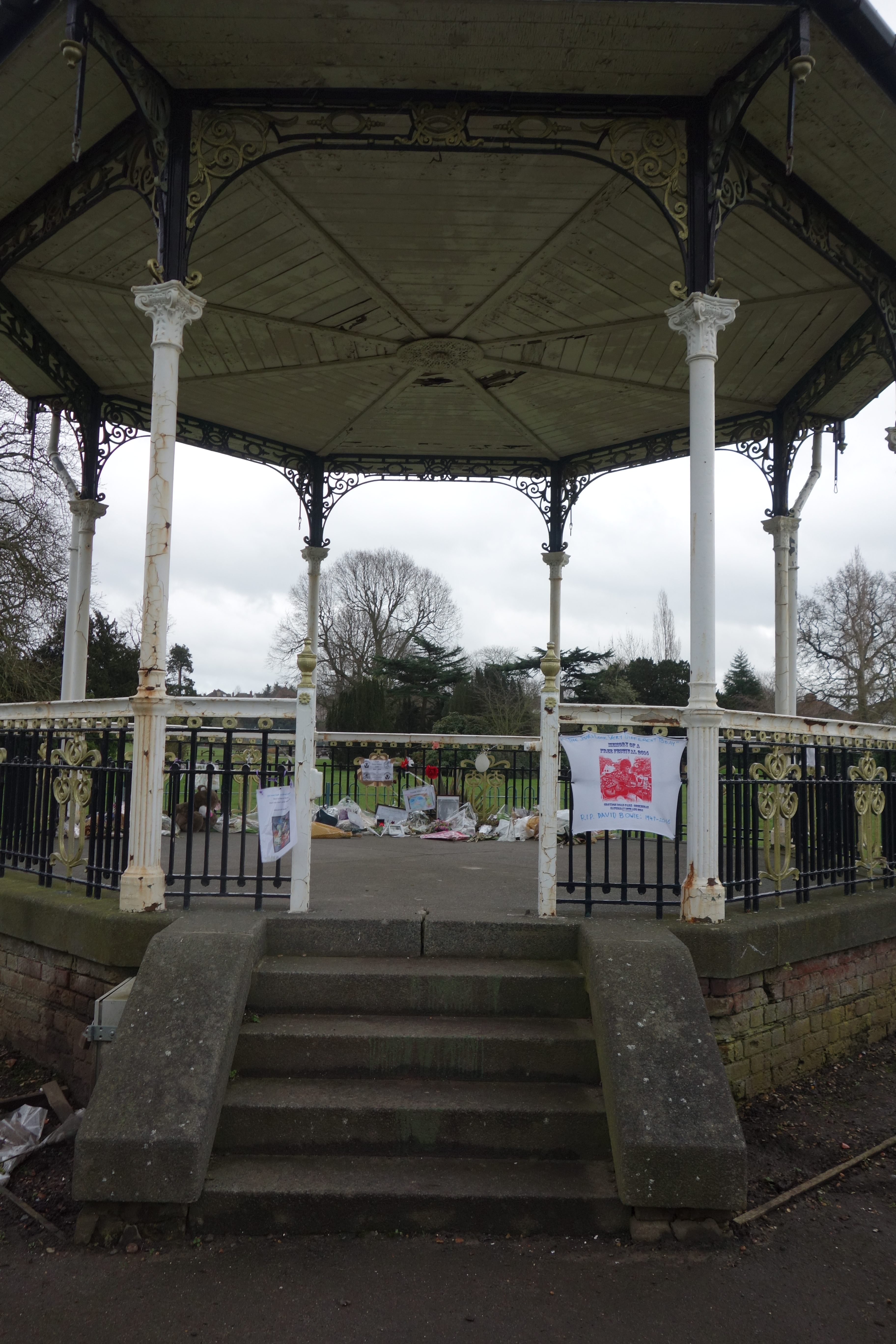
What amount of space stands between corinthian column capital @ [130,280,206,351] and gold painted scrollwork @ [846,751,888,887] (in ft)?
16.4

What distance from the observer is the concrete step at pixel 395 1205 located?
3.08m

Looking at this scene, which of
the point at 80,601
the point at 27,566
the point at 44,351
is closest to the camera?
the point at 44,351

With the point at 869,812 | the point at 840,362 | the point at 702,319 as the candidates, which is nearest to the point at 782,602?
the point at 840,362

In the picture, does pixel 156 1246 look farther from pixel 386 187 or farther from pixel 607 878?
pixel 386 187

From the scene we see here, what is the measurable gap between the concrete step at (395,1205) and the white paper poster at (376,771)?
5.93 meters

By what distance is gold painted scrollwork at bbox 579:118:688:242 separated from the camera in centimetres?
508

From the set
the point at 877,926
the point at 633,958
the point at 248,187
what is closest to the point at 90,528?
the point at 248,187

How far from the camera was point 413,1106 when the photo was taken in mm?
3436

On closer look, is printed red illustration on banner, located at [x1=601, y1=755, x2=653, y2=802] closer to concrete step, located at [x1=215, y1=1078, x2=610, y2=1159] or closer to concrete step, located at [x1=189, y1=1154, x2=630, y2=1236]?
concrete step, located at [x1=215, y1=1078, x2=610, y2=1159]

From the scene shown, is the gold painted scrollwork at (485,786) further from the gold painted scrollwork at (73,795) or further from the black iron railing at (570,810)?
the gold painted scrollwork at (73,795)

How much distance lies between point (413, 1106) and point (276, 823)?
64.0 inches

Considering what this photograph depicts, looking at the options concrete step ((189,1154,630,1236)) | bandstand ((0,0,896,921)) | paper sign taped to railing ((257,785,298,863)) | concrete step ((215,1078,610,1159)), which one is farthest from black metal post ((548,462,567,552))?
concrete step ((189,1154,630,1236))

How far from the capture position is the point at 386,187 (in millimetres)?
5727

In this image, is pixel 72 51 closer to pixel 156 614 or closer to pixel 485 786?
pixel 156 614
